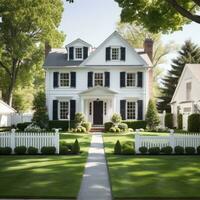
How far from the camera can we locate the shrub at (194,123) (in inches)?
1329

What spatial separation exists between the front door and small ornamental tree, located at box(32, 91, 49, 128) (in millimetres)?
4479

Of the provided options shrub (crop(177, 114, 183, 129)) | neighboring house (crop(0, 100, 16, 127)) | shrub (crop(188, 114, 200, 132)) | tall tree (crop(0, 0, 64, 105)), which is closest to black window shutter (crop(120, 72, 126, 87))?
shrub (crop(177, 114, 183, 129))

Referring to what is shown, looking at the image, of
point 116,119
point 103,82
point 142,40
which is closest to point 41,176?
point 116,119

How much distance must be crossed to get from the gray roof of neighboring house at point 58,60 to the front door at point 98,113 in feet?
13.8

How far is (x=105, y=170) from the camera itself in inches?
586

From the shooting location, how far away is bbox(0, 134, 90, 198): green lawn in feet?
36.0

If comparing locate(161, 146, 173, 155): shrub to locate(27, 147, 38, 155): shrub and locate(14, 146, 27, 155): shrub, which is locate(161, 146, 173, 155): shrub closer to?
locate(27, 147, 38, 155): shrub

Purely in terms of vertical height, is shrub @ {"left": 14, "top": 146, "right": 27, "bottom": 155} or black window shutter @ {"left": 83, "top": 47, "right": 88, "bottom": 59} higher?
black window shutter @ {"left": 83, "top": 47, "right": 88, "bottom": 59}

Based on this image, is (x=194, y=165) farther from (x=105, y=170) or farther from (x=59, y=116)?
(x=59, y=116)

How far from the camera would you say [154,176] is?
1355 cm

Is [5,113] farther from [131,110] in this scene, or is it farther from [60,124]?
[131,110]

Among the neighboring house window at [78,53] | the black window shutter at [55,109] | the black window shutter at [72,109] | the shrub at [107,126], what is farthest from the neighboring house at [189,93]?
the black window shutter at [55,109]

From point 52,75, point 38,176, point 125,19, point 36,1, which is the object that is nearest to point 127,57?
point 52,75

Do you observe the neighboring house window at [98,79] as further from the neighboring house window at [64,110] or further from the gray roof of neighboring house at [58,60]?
the neighboring house window at [64,110]
